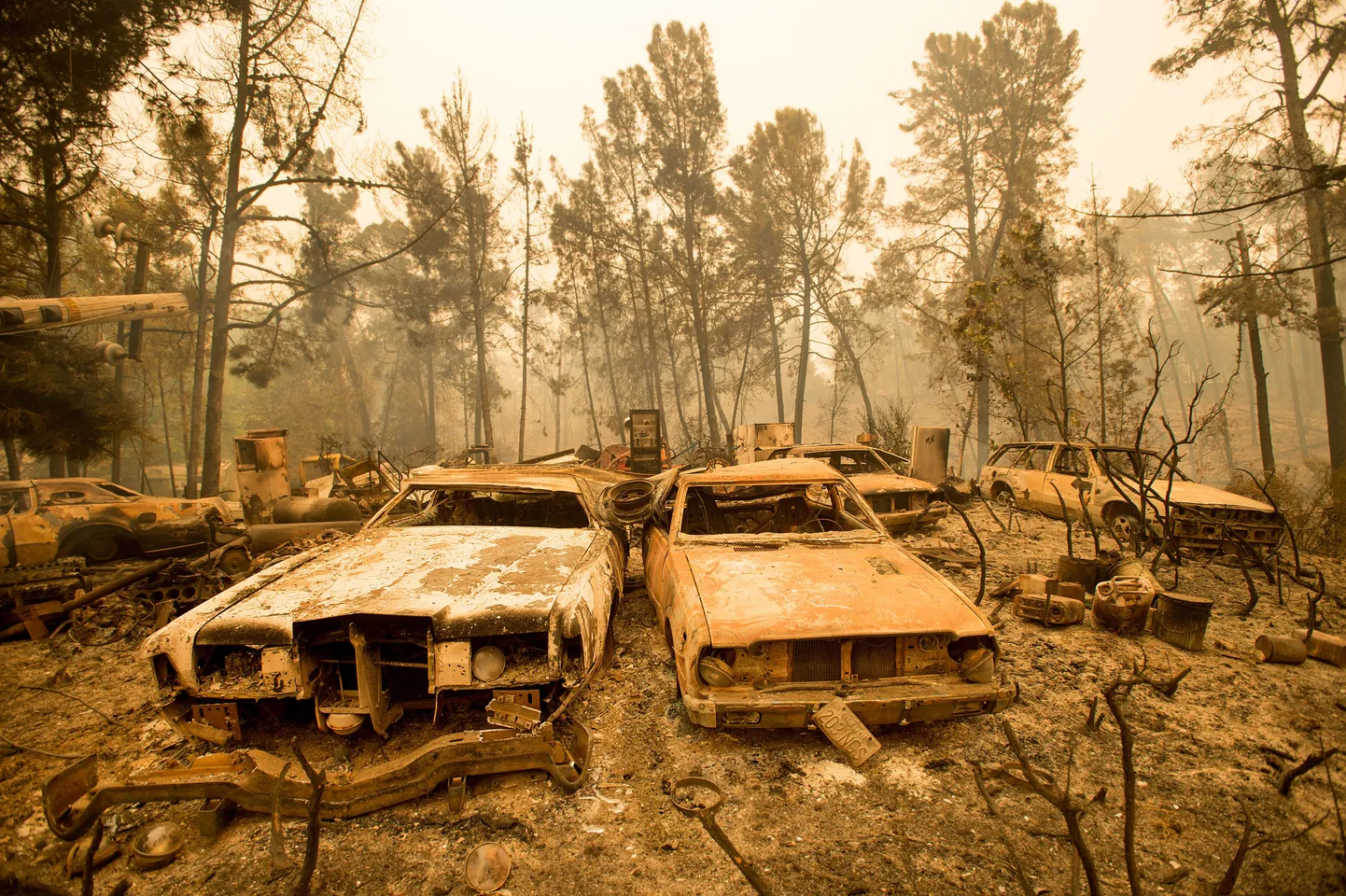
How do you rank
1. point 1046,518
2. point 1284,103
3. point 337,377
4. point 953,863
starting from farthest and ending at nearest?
point 337,377 < point 1284,103 < point 1046,518 < point 953,863

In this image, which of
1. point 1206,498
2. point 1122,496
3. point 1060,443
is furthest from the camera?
point 1060,443

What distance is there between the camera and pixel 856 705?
9.13ft

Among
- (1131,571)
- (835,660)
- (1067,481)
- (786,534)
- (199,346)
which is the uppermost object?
(199,346)

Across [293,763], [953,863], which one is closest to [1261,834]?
[953,863]

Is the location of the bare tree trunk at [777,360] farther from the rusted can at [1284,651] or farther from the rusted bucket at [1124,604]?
the rusted can at [1284,651]

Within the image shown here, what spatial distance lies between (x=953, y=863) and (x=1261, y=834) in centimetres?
131

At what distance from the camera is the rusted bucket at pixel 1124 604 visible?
178 inches

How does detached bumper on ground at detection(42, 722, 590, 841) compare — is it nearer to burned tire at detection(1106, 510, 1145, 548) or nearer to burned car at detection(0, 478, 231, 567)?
burned car at detection(0, 478, 231, 567)

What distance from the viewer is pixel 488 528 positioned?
14.3 ft

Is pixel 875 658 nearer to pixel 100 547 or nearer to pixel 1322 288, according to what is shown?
pixel 100 547

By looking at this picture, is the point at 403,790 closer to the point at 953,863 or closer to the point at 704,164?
the point at 953,863

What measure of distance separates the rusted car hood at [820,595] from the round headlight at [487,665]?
101 cm

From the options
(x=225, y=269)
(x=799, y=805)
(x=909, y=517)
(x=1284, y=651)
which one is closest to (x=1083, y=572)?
(x=1284, y=651)

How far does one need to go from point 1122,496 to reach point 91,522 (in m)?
12.4
